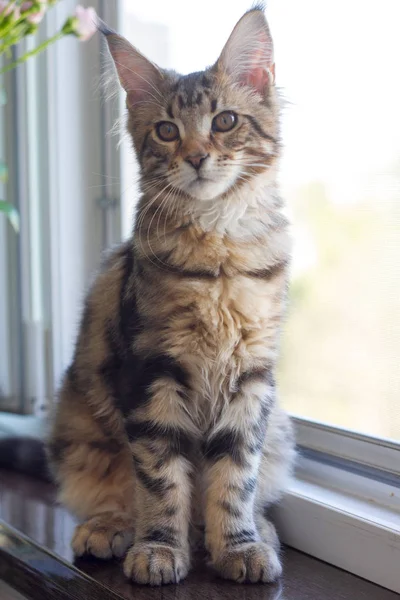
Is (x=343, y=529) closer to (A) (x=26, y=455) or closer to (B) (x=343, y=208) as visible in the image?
(B) (x=343, y=208)

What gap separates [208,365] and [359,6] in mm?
704

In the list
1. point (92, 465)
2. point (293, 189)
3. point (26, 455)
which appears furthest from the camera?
point (26, 455)

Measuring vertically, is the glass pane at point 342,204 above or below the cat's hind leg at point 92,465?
above

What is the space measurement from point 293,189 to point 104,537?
0.77 metres

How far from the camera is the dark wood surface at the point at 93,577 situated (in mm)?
1097

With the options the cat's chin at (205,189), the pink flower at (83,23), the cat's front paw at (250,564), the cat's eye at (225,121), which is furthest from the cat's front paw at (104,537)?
the pink flower at (83,23)

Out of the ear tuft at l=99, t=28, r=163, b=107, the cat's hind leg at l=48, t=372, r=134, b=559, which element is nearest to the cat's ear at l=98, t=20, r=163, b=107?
the ear tuft at l=99, t=28, r=163, b=107

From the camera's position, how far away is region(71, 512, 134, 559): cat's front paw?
1.21 metres

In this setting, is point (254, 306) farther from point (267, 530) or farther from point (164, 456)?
point (267, 530)

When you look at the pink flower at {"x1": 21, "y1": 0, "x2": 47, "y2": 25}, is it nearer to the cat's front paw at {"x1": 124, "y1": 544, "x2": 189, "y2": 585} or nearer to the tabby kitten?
the tabby kitten

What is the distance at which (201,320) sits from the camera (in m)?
1.14

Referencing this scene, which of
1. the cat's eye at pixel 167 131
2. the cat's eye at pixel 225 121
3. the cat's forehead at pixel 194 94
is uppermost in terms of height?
the cat's forehead at pixel 194 94

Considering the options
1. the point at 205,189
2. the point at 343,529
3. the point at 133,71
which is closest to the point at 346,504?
the point at 343,529

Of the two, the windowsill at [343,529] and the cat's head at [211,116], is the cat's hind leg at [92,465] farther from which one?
the cat's head at [211,116]
